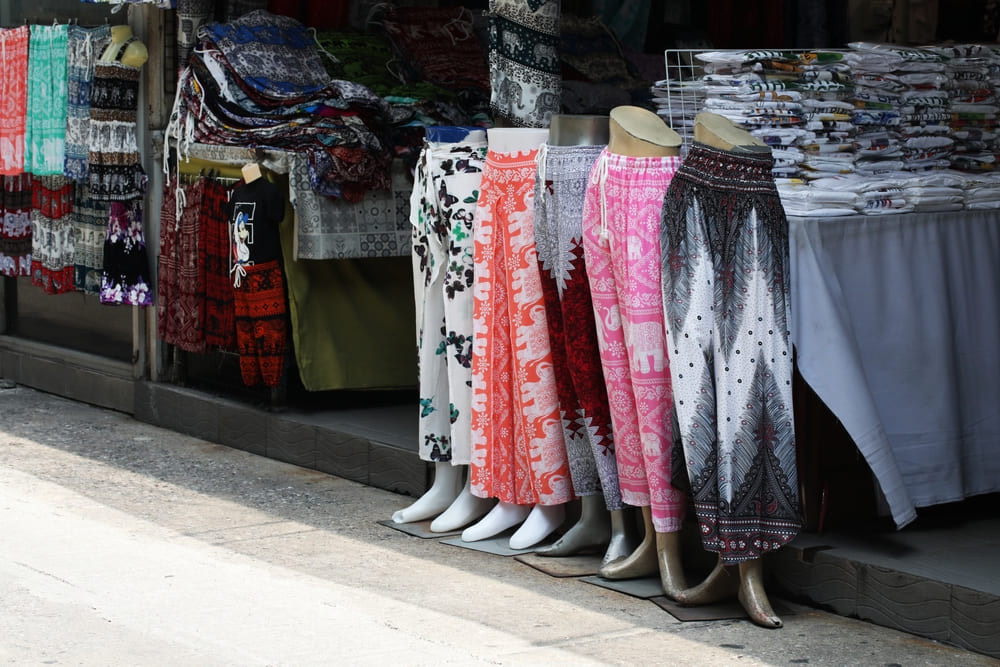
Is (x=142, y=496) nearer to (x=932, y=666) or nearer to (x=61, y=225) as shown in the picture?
(x=61, y=225)

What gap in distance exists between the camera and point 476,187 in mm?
5488

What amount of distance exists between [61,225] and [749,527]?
4.98 meters

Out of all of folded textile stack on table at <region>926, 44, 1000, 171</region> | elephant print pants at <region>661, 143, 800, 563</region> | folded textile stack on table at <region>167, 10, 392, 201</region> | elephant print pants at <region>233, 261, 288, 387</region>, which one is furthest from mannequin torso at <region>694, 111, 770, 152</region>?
elephant print pants at <region>233, 261, 288, 387</region>

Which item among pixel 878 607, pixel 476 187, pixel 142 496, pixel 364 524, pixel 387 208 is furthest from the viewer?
pixel 387 208

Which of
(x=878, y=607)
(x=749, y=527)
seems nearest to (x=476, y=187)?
(x=749, y=527)

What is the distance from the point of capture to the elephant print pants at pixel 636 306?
4.75m

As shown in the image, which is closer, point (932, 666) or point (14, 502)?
point (932, 666)

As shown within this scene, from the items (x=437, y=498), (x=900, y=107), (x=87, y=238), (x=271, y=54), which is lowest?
(x=437, y=498)

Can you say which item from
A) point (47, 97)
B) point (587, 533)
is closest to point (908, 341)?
point (587, 533)

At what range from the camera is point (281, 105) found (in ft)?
22.7

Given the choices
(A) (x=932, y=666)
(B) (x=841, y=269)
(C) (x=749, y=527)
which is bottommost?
(A) (x=932, y=666)

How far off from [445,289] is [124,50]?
284cm

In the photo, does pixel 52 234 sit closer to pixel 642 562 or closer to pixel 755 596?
pixel 642 562

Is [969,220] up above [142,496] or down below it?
above
